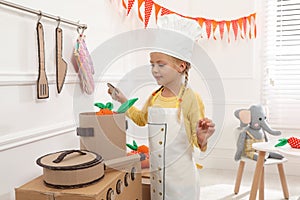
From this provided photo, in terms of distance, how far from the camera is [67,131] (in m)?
1.56

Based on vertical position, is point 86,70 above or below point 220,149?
above

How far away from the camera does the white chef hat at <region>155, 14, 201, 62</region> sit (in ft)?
3.95

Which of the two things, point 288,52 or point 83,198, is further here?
point 288,52

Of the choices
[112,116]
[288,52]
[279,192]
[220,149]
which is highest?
[288,52]

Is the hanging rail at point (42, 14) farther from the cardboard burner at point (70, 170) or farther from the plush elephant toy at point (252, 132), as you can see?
the plush elephant toy at point (252, 132)

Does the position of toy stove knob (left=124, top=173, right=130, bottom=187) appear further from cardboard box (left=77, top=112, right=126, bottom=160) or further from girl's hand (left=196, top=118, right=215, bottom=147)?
girl's hand (left=196, top=118, right=215, bottom=147)

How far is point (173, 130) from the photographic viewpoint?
122cm

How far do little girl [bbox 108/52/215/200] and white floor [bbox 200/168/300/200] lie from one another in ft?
3.09

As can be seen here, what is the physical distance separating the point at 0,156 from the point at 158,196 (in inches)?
23.7

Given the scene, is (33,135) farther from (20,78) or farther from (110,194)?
(110,194)

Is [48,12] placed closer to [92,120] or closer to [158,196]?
[92,120]

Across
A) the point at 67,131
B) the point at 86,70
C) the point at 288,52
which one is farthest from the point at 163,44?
the point at 288,52

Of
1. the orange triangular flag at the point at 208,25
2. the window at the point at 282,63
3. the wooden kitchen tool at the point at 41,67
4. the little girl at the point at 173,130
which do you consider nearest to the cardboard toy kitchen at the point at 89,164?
the wooden kitchen tool at the point at 41,67

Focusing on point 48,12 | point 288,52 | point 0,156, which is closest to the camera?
point 0,156
